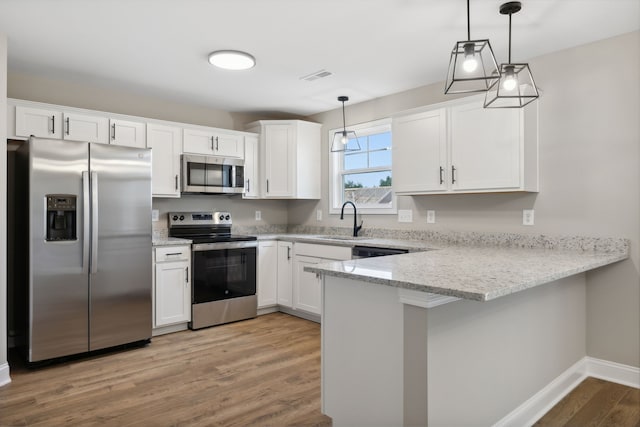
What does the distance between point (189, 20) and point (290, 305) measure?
2905 millimetres

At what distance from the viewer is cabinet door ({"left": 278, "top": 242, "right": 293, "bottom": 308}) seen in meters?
4.44

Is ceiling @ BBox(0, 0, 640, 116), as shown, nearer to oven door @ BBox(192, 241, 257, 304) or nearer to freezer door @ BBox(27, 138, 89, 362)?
freezer door @ BBox(27, 138, 89, 362)

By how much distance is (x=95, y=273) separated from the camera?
10.4ft

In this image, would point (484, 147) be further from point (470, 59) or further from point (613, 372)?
point (613, 372)

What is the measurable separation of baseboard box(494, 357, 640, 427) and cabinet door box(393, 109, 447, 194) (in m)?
1.57

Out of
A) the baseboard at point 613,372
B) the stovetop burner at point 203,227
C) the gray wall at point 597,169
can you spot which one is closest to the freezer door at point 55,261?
the stovetop burner at point 203,227

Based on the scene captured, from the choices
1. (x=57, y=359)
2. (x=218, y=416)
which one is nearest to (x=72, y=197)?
(x=57, y=359)

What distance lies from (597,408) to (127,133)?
410 centimetres

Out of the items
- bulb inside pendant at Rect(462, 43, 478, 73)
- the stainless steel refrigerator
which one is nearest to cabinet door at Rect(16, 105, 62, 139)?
the stainless steel refrigerator

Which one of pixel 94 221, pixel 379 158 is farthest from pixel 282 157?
pixel 94 221

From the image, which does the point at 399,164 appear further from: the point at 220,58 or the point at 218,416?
the point at 218,416

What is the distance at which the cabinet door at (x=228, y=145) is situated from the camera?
4402 mm

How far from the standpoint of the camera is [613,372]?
9.26 feet

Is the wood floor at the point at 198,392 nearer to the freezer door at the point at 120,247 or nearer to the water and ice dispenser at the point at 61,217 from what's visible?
the freezer door at the point at 120,247
